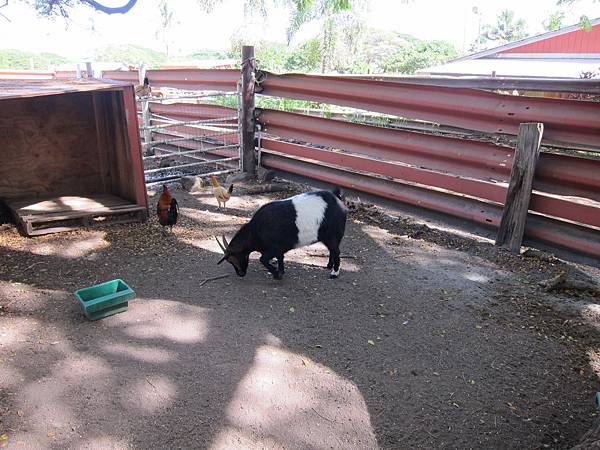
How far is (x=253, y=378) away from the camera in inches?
130

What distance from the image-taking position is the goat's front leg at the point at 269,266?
15.8 ft

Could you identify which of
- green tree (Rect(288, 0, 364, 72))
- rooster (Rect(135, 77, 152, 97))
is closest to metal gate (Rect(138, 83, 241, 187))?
rooster (Rect(135, 77, 152, 97))

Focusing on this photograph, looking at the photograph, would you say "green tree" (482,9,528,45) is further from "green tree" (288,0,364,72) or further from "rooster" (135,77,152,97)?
"rooster" (135,77,152,97)

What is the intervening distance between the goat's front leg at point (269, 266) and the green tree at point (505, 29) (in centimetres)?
8847

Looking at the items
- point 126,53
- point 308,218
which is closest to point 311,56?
point 308,218

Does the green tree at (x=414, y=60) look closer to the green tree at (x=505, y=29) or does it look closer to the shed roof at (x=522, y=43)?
the shed roof at (x=522, y=43)

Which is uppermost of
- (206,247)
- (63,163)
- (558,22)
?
(558,22)

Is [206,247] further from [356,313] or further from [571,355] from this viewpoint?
[571,355]

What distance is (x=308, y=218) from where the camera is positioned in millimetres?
4820

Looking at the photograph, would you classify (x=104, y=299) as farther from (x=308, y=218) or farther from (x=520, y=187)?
(x=520, y=187)

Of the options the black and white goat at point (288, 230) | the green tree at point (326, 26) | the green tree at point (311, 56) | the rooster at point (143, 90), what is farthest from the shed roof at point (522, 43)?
the black and white goat at point (288, 230)

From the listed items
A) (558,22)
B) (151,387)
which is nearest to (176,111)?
(558,22)

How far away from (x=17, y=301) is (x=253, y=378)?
248cm

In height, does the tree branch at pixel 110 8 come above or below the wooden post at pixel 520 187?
above
